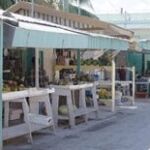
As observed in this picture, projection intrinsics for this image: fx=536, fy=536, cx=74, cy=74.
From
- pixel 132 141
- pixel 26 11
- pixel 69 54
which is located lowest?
pixel 132 141

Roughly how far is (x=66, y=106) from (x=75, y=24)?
5403mm

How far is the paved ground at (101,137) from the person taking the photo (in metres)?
10.3

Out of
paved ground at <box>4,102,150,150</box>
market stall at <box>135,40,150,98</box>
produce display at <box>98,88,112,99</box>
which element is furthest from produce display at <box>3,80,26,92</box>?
market stall at <box>135,40,150,98</box>

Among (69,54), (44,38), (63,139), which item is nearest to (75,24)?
(69,54)

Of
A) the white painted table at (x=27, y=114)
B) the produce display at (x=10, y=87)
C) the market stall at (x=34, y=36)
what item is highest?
the market stall at (x=34, y=36)

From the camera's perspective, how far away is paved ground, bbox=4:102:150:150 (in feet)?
33.6

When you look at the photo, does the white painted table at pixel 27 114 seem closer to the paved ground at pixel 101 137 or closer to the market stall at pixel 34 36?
the paved ground at pixel 101 137

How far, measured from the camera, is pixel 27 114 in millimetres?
10203

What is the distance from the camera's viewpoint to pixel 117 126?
13352mm

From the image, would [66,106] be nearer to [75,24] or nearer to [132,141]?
[132,141]

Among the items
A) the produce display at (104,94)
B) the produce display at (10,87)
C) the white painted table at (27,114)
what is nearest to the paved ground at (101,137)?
the white painted table at (27,114)

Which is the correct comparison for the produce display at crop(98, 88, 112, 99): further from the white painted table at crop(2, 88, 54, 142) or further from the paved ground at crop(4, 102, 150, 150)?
the white painted table at crop(2, 88, 54, 142)

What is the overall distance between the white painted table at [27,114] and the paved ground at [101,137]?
30cm

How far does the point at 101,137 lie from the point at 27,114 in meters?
2.04
